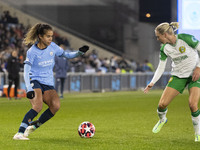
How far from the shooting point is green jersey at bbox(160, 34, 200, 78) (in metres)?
9.41

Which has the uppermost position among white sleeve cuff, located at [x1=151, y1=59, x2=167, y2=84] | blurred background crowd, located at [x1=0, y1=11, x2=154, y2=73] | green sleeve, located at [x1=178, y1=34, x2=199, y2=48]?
green sleeve, located at [x1=178, y1=34, x2=199, y2=48]

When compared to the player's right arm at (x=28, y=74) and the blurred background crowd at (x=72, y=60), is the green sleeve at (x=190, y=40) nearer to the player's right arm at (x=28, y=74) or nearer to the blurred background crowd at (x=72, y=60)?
the player's right arm at (x=28, y=74)

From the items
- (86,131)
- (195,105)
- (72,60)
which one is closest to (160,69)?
(195,105)

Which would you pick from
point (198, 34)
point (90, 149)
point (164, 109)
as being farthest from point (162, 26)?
point (198, 34)

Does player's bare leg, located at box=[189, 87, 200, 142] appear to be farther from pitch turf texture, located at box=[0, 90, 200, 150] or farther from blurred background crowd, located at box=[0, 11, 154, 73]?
blurred background crowd, located at box=[0, 11, 154, 73]

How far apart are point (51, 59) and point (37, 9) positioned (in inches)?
1250

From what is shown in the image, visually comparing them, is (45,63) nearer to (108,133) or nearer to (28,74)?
(28,74)

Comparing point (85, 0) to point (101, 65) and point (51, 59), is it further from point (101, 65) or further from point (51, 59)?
point (51, 59)

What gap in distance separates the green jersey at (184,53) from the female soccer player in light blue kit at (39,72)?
1579mm

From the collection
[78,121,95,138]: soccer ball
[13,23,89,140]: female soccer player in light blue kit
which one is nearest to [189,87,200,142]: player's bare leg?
[78,121,95,138]: soccer ball

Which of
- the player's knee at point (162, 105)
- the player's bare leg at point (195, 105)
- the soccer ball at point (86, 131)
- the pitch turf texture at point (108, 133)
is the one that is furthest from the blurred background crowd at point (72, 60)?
the player's bare leg at point (195, 105)

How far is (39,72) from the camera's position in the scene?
956 centimetres

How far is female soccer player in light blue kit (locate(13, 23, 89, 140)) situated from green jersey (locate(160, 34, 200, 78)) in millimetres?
1579

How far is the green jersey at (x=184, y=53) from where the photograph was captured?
941 centimetres
